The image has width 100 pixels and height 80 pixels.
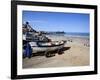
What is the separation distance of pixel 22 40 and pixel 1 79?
0.40m

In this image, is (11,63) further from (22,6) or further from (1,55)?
(22,6)

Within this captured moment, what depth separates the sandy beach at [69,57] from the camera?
1.93 meters

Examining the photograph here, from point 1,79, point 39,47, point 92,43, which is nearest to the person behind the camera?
point 1,79

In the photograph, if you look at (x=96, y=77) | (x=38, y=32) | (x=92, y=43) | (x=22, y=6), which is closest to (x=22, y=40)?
(x=38, y=32)

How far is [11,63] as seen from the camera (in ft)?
6.05

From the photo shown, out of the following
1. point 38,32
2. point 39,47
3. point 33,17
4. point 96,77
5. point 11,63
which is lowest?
point 96,77

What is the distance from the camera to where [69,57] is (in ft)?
6.68

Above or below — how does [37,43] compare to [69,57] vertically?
above

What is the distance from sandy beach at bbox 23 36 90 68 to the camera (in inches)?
76.0

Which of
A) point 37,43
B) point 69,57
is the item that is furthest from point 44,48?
point 69,57

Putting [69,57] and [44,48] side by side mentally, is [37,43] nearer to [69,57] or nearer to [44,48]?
[44,48]

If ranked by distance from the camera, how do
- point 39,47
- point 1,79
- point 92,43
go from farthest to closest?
point 92,43, point 39,47, point 1,79

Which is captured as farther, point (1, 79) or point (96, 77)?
point (96, 77)

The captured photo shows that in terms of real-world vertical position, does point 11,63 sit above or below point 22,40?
below
